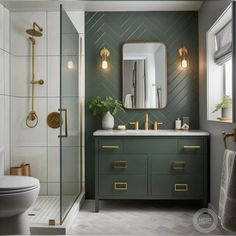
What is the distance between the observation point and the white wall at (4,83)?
2865mm

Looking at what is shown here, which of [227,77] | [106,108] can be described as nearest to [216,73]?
[227,77]

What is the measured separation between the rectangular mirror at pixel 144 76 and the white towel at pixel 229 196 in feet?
4.63

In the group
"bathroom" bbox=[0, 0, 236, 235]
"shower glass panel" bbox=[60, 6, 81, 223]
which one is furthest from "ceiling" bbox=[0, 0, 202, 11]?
"shower glass panel" bbox=[60, 6, 81, 223]

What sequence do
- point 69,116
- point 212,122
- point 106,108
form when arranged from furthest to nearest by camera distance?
point 106,108, point 212,122, point 69,116

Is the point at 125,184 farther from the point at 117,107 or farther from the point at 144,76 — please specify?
the point at 144,76

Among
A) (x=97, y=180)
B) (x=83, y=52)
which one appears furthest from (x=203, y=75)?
(x=97, y=180)

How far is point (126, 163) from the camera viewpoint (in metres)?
2.79

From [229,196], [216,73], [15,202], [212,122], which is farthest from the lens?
[216,73]

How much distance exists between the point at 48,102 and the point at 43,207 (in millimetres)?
1131

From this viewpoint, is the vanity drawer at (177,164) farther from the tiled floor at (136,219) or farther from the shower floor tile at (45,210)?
the shower floor tile at (45,210)

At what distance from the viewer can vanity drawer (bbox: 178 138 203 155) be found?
2760 millimetres

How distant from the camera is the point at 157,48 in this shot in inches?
128

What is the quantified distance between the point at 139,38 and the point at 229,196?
2076 mm

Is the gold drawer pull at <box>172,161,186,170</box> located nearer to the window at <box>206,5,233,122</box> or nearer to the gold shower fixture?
the window at <box>206,5,233,122</box>
